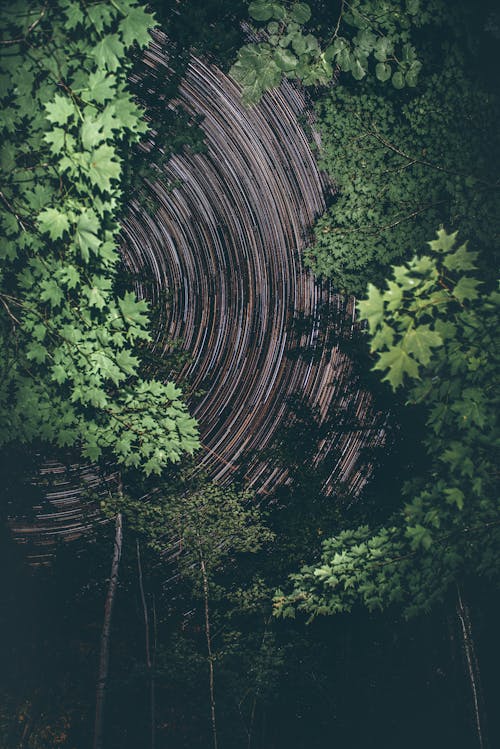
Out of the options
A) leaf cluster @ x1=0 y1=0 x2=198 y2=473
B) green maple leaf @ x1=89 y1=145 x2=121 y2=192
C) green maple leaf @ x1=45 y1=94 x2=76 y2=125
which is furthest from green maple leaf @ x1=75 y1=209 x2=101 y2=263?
green maple leaf @ x1=45 y1=94 x2=76 y2=125

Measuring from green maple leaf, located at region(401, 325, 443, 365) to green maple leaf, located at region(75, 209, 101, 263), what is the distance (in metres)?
1.49

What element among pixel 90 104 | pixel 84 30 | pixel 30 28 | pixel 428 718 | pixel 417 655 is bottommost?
pixel 428 718

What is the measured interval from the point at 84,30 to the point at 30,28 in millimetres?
251

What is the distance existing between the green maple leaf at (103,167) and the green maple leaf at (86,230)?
0.17 m

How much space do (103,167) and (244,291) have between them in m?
2.31

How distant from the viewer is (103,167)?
2.14 metres

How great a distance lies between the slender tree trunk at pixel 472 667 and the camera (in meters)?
4.61

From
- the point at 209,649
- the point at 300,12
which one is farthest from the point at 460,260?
the point at 209,649

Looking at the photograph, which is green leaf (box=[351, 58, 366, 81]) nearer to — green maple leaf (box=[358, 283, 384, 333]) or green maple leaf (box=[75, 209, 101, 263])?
green maple leaf (box=[358, 283, 384, 333])

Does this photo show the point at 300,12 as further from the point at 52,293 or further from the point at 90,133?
the point at 52,293

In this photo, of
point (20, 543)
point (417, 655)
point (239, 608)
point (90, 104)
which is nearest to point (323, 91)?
point (90, 104)

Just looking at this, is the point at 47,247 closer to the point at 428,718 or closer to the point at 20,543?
the point at 20,543

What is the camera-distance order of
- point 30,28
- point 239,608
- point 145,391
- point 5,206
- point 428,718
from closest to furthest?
1. point 30,28
2. point 5,206
3. point 145,391
4. point 239,608
5. point 428,718

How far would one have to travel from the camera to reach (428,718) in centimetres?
497
